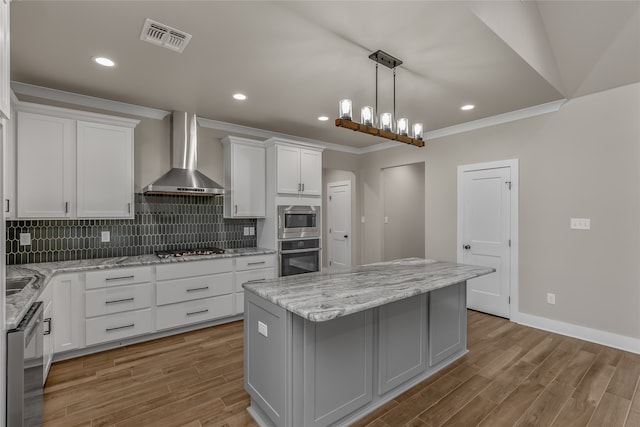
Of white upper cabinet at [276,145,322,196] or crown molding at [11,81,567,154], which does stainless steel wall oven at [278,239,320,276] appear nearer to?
white upper cabinet at [276,145,322,196]

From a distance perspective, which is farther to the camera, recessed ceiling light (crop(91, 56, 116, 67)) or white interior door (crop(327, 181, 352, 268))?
white interior door (crop(327, 181, 352, 268))

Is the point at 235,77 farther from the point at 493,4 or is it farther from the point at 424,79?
the point at 493,4

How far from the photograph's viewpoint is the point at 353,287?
205 cm

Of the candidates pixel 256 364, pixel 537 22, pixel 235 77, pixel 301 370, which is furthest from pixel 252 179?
pixel 537 22

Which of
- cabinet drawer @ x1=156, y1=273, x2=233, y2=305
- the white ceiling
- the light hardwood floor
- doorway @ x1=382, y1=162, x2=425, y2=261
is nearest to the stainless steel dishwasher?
the light hardwood floor

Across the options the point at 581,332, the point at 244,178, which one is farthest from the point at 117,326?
the point at 581,332

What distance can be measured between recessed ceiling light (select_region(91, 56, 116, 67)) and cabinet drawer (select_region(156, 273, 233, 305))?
2.12m

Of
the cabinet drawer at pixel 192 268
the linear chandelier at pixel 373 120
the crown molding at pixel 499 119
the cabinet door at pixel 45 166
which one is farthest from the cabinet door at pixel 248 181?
the crown molding at pixel 499 119

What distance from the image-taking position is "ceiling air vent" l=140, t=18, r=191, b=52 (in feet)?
6.82

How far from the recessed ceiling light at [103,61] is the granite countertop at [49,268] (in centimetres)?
179

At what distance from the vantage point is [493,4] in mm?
2096

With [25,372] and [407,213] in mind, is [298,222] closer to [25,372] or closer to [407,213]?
[407,213]

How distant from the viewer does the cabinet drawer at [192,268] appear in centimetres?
335

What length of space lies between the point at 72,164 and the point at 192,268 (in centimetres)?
155
